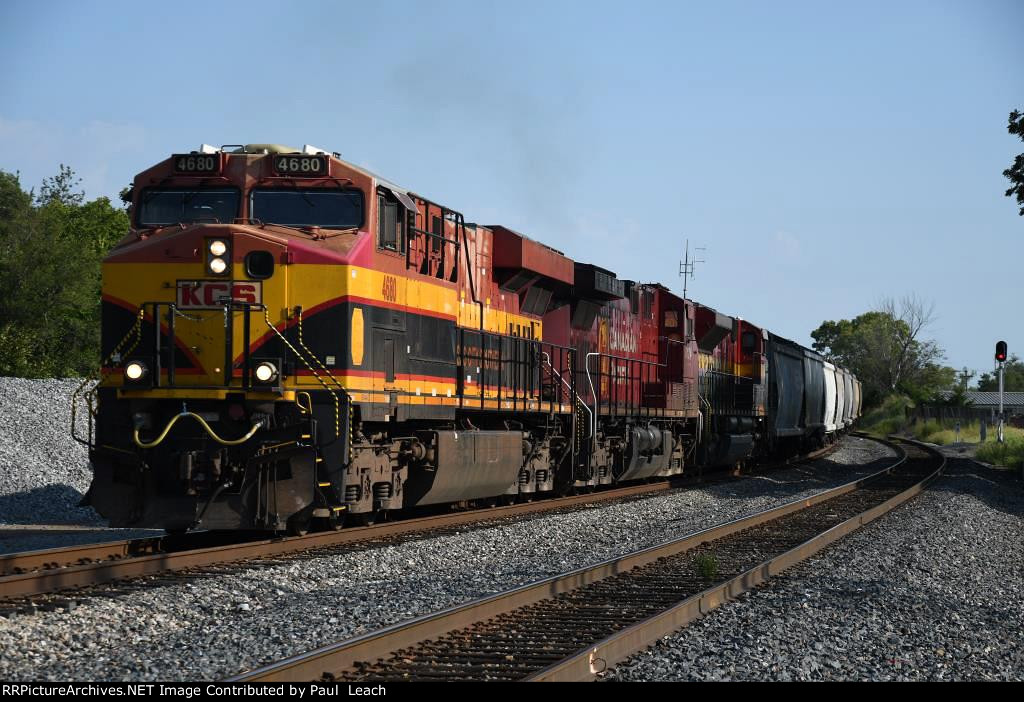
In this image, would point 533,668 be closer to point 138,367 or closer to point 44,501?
point 138,367

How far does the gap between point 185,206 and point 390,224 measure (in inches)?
77.0

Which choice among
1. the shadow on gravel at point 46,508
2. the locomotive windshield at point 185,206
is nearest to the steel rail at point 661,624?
the locomotive windshield at point 185,206

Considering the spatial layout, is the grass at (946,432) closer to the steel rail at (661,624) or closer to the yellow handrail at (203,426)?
the steel rail at (661,624)

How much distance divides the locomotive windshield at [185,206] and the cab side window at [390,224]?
1351mm

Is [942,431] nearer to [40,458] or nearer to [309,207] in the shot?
[40,458]

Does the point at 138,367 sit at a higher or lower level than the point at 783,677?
higher

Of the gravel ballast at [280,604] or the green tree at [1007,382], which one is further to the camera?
the green tree at [1007,382]

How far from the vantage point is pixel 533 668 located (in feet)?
19.2

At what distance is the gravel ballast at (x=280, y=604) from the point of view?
6.11 m

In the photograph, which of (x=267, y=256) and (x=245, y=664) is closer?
(x=245, y=664)
